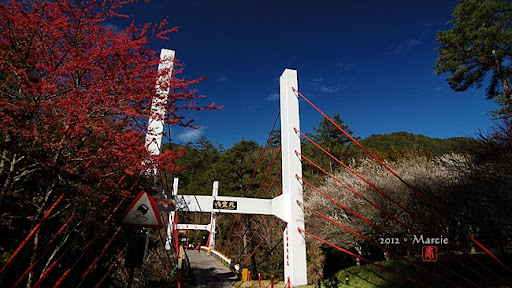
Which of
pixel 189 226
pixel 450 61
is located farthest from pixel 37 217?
pixel 189 226

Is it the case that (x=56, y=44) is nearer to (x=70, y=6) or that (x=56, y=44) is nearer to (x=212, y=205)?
(x=70, y=6)

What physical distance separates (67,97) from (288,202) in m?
4.86

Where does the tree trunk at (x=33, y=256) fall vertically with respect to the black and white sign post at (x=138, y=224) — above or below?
below

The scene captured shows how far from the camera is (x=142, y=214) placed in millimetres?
2504

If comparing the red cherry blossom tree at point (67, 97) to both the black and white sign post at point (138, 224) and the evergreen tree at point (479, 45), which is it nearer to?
the black and white sign post at point (138, 224)

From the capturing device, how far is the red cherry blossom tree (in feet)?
8.95

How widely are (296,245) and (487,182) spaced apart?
19.1 feet

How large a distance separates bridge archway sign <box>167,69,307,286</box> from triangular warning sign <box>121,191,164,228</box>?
13.4 ft

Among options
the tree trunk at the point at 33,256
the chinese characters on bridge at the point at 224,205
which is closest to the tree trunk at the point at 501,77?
the chinese characters on bridge at the point at 224,205

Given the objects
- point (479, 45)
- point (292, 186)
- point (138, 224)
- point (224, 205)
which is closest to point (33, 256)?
point (138, 224)

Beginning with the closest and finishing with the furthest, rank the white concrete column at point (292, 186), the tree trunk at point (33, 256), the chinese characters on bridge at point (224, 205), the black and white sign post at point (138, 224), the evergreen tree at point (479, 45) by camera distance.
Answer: the black and white sign post at point (138, 224)
the tree trunk at point (33, 256)
the white concrete column at point (292, 186)
the chinese characters on bridge at point (224, 205)
the evergreen tree at point (479, 45)

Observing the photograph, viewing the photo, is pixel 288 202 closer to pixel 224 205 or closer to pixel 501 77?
pixel 224 205

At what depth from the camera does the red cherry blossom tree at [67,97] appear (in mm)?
2729

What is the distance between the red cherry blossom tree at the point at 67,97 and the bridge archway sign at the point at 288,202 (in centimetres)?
325
